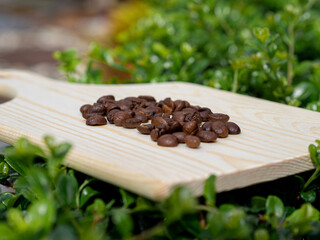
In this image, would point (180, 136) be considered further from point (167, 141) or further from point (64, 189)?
point (64, 189)

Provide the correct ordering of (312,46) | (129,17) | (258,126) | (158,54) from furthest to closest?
1. (129,17)
2. (312,46)
3. (158,54)
4. (258,126)

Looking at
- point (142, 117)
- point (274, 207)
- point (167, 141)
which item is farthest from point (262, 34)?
point (274, 207)

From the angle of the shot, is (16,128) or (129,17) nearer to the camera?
(16,128)

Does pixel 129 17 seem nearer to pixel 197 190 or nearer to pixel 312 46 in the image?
pixel 312 46

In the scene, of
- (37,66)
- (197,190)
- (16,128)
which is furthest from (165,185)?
(37,66)

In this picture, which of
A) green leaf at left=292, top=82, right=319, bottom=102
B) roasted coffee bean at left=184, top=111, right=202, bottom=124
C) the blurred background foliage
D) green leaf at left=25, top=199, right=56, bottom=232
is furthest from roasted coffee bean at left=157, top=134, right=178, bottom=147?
green leaf at left=292, top=82, right=319, bottom=102

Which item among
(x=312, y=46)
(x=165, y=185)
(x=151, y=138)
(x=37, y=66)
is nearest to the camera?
(x=165, y=185)

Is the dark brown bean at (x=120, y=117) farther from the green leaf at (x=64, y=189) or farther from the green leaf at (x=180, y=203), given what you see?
the green leaf at (x=180, y=203)
